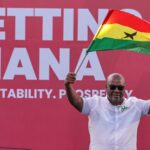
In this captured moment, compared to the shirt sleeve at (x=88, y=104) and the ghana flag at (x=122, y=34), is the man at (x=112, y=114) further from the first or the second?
the ghana flag at (x=122, y=34)

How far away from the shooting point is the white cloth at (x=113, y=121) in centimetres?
291

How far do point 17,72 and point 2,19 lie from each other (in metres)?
0.38

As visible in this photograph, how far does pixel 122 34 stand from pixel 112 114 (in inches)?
19.7

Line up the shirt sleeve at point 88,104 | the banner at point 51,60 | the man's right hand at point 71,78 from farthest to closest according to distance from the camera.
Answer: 1. the banner at point 51,60
2. the shirt sleeve at point 88,104
3. the man's right hand at point 71,78

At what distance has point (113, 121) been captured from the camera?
294 cm

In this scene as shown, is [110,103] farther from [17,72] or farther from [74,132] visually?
[17,72]

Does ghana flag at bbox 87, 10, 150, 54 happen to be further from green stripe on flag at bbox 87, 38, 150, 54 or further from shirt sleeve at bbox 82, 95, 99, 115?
shirt sleeve at bbox 82, 95, 99, 115

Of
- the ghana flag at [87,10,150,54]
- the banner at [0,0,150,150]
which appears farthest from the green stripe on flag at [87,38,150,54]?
the banner at [0,0,150,150]

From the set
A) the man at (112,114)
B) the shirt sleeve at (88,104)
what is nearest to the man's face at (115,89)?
the man at (112,114)

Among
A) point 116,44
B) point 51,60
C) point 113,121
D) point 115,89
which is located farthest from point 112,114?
point 51,60

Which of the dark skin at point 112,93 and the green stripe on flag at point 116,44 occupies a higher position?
the green stripe on flag at point 116,44

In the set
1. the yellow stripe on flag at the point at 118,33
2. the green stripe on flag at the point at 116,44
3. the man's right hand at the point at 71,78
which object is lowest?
the man's right hand at the point at 71,78

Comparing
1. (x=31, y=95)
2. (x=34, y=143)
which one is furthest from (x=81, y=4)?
(x=34, y=143)

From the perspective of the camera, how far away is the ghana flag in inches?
116
